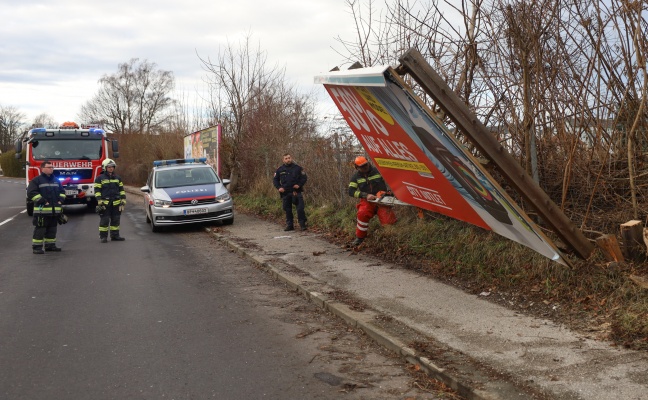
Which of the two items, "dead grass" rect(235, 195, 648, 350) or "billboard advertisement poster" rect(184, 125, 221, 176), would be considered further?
"billboard advertisement poster" rect(184, 125, 221, 176)

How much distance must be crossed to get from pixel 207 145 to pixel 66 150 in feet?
18.7

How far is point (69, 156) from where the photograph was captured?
2098 cm

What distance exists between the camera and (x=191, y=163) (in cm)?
1762

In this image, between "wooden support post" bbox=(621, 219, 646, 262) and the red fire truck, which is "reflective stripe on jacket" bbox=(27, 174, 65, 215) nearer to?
the red fire truck

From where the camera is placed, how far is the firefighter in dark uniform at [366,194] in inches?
410

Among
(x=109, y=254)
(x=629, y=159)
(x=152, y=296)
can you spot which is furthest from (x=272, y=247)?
(x=629, y=159)

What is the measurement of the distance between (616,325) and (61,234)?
13956 millimetres

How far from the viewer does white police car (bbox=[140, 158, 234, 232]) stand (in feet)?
49.6

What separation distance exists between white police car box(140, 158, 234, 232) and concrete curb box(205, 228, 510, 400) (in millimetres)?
5996

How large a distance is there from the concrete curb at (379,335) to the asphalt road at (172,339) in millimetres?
133

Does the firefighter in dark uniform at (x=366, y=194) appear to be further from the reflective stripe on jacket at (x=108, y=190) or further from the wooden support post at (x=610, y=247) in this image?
the reflective stripe on jacket at (x=108, y=190)

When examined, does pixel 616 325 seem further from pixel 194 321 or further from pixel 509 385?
pixel 194 321

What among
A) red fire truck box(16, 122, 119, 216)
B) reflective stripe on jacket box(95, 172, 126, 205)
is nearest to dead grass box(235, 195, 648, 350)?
reflective stripe on jacket box(95, 172, 126, 205)

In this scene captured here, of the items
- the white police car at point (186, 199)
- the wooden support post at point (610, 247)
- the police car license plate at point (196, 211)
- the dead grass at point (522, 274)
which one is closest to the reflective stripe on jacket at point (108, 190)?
the white police car at point (186, 199)
